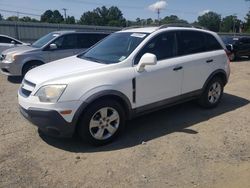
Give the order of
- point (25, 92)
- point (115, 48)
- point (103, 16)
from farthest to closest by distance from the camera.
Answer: point (103, 16)
point (115, 48)
point (25, 92)

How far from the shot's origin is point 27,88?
190 inches

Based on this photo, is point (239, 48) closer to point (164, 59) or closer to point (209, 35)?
point (209, 35)

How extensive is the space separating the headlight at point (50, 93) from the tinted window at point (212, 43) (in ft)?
11.4

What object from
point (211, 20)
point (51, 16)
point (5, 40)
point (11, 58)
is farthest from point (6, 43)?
point (211, 20)

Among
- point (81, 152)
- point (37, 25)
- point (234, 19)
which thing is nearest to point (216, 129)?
point (81, 152)

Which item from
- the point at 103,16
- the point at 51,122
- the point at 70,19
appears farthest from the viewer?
the point at 103,16

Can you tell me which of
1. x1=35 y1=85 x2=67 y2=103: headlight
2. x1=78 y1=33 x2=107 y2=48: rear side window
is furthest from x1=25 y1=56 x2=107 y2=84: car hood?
x1=78 y1=33 x2=107 y2=48: rear side window

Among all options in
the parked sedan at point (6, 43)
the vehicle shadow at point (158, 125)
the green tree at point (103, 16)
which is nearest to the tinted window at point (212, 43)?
the vehicle shadow at point (158, 125)

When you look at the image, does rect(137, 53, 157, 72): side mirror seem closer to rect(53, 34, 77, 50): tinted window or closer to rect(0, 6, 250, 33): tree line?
rect(53, 34, 77, 50): tinted window

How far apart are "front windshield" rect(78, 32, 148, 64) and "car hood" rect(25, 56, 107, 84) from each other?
0.27 meters

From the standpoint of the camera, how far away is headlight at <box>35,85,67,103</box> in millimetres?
4391

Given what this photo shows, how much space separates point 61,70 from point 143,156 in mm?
1831

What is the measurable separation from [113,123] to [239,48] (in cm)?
1480

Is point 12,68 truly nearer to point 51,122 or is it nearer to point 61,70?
point 61,70
